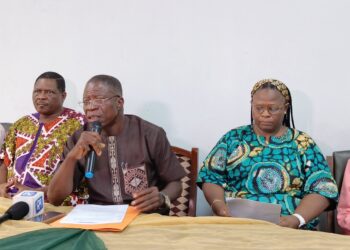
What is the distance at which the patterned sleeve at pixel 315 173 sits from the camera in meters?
2.07

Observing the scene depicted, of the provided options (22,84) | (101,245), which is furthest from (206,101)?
(101,245)

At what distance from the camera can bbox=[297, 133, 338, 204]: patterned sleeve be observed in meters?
2.07

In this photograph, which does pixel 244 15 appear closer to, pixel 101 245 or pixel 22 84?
pixel 22 84

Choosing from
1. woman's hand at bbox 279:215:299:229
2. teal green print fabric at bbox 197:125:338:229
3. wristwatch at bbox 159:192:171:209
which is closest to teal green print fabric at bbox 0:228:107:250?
wristwatch at bbox 159:192:171:209

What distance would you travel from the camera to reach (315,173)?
212 centimetres

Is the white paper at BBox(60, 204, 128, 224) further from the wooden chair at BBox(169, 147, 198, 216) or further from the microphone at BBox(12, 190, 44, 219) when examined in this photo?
the wooden chair at BBox(169, 147, 198, 216)

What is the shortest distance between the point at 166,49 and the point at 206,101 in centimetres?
44

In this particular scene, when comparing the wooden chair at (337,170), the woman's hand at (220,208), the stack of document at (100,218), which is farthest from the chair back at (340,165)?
the stack of document at (100,218)

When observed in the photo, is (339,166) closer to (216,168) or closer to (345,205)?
(345,205)

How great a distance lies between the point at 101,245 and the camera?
125 cm

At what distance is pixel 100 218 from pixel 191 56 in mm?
1572

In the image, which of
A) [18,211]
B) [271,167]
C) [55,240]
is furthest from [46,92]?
[55,240]

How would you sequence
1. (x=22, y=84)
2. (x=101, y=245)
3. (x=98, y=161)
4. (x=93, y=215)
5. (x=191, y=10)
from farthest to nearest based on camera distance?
(x=22, y=84) < (x=191, y=10) < (x=98, y=161) < (x=93, y=215) < (x=101, y=245)

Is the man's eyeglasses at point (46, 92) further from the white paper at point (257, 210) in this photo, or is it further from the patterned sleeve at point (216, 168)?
the white paper at point (257, 210)
